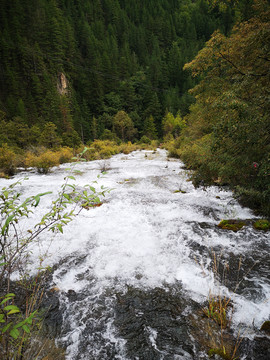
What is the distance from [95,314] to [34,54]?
48.1m

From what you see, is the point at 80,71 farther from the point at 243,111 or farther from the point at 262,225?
the point at 262,225

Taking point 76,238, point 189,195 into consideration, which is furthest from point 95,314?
point 189,195

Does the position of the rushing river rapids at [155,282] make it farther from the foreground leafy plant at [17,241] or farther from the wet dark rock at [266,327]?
the foreground leafy plant at [17,241]

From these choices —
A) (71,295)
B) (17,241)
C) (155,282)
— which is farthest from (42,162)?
(17,241)

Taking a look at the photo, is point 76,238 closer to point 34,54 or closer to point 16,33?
point 34,54

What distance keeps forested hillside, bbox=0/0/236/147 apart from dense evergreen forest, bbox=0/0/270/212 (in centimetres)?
25

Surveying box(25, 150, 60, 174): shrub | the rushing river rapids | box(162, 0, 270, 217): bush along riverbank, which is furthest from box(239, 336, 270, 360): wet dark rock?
box(25, 150, 60, 174): shrub

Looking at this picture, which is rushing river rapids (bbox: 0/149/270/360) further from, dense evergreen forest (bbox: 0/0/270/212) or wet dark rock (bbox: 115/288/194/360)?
dense evergreen forest (bbox: 0/0/270/212)

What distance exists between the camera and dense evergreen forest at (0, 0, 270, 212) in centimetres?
470

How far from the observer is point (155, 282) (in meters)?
3.36

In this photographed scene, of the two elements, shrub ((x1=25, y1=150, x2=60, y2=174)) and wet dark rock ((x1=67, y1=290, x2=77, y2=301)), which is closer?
wet dark rock ((x1=67, y1=290, x2=77, y2=301))

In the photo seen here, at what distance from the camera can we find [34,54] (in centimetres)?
3616

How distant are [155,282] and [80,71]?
5580 cm

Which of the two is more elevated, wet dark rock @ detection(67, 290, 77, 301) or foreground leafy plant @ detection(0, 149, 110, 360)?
foreground leafy plant @ detection(0, 149, 110, 360)
